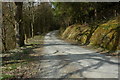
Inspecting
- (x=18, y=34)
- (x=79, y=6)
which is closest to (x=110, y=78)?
(x=18, y=34)

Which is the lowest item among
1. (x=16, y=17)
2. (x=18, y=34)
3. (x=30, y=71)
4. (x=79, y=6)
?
(x=30, y=71)

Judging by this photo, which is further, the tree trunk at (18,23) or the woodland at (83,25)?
the tree trunk at (18,23)

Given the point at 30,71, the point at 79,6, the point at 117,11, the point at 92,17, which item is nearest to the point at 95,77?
the point at 30,71

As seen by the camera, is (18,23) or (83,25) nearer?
(18,23)

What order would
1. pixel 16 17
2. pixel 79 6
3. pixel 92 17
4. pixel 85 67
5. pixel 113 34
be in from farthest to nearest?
pixel 92 17 < pixel 79 6 < pixel 16 17 < pixel 113 34 < pixel 85 67

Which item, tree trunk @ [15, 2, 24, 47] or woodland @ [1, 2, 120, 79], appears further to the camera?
tree trunk @ [15, 2, 24, 47]

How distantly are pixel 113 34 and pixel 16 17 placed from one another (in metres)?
9.89

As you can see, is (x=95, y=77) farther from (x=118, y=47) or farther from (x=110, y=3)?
(x=110, y=3)

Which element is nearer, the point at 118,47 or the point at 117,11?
the point at 118,47

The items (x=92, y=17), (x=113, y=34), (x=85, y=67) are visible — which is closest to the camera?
(x=85, y=67)

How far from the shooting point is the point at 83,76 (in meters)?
6.36

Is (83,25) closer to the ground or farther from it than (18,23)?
closer to the ground

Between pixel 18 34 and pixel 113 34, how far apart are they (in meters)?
9.69

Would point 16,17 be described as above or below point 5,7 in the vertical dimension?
below
